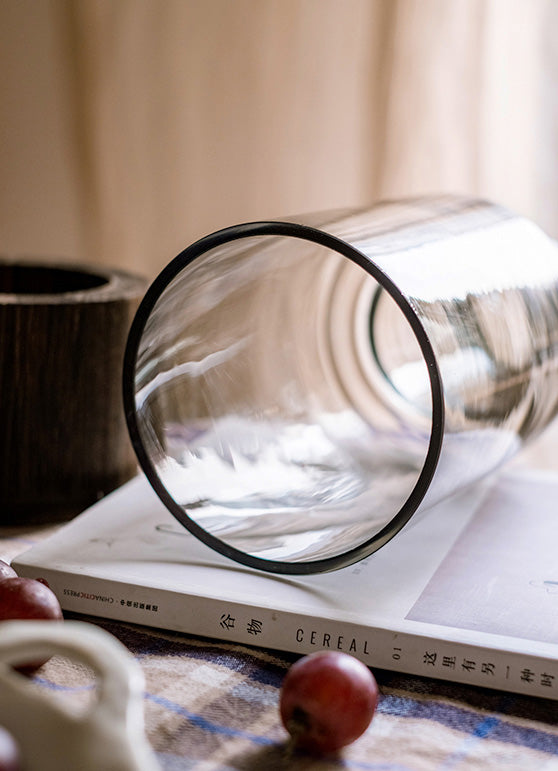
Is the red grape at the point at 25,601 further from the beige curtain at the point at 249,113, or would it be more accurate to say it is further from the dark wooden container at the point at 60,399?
the beige curtain at the point at 249,113

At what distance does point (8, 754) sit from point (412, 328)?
0.28 m

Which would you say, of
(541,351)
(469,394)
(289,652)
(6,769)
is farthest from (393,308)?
(6,769)

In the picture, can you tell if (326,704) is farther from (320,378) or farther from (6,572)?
(320,378)

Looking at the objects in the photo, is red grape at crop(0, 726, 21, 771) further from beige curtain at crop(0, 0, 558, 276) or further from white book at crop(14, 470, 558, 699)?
beige curtain at crop(0, 0, 558, 276)

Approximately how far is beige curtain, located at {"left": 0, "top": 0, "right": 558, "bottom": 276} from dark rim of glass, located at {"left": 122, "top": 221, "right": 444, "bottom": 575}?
0.49 meters

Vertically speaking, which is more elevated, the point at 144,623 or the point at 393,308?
the point at 393,308

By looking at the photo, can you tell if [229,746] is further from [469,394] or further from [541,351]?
[541,351]

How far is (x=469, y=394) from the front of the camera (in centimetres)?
57

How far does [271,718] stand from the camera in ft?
1.54

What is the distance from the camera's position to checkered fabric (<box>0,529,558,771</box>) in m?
0.43

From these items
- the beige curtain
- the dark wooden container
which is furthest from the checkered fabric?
the beige curtain

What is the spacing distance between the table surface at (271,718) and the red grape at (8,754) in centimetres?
9

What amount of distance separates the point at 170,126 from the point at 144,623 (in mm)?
680

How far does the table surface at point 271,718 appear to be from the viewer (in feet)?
1.42
